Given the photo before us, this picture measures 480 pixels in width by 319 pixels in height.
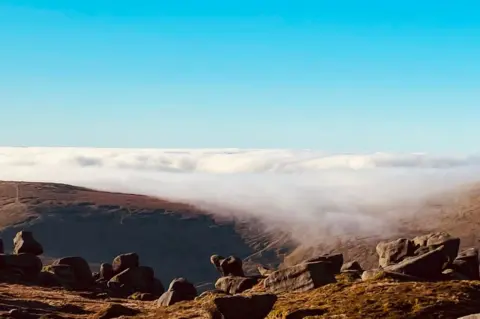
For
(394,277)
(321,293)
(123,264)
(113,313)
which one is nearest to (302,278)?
(321,293)

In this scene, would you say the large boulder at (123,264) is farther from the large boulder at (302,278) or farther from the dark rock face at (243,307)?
the dark rock face at (243,307)

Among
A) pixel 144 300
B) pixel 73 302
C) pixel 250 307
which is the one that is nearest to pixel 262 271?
pixel 144 300

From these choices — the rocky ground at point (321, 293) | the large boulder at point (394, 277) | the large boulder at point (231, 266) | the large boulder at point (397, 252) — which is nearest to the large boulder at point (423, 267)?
the rocky ground at point (321, 293)

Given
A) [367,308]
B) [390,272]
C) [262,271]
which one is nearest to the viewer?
[367,308]

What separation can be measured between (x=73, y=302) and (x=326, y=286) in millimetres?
33025

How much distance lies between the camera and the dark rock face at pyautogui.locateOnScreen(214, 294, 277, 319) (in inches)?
1436

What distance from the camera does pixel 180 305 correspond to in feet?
175

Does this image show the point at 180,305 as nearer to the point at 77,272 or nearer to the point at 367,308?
the point at 367,308

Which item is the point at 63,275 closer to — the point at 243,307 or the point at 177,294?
the point at 177,294

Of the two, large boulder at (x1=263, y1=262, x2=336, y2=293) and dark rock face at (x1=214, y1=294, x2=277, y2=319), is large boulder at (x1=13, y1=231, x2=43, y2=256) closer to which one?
large boulder at (x1=263, y1=262, x2=336, y2=293)

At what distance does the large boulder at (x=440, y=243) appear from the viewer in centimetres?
5644

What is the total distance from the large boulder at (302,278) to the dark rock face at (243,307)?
31.6 feet

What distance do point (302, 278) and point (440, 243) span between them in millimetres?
18969

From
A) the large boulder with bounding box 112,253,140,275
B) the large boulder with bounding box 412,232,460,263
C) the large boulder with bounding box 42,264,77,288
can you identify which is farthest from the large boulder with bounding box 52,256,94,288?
the large boulder with bounding box 412,232,460,263
